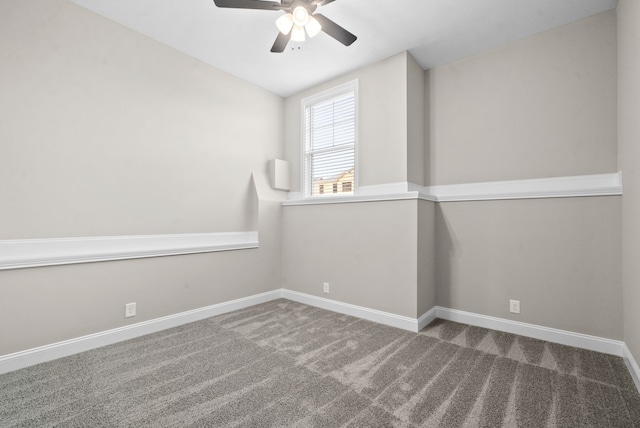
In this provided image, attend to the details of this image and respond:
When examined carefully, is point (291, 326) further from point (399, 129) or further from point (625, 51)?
point (625, 51)

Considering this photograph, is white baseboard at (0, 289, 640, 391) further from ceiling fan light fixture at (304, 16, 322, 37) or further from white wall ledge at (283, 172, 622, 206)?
ceiling fan light fixture at (304, 16, 322, 37)

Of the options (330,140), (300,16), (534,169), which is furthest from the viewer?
(330,140)

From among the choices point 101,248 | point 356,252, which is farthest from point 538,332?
point 101,248

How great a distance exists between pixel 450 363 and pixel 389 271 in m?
1.08

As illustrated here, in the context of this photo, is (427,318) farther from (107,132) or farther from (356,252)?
(107,132)

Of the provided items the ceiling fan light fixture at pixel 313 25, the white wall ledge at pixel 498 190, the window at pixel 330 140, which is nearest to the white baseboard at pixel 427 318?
the white wall ledge at pixel 498 190

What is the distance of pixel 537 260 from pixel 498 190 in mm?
785

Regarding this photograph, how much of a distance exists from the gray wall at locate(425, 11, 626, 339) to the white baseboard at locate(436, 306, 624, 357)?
0.06 meters

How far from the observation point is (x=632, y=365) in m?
2.05

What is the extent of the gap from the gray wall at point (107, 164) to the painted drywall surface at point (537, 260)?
8.34ft

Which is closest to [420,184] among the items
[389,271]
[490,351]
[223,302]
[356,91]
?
[389,271]

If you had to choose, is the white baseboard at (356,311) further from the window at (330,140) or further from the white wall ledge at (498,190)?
the window at (330,140)

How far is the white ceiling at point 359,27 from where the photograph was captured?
256 cm

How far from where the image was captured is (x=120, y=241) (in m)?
2.77
